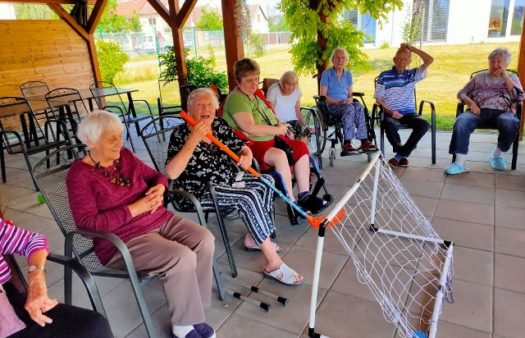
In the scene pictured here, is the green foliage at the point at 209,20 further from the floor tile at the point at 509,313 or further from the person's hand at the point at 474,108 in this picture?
the floor tile at the point at 509,313

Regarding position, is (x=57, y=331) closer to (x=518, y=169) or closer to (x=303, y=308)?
(x=303, y=308)

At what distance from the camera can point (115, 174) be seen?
1.68 m

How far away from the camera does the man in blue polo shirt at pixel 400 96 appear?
362cm

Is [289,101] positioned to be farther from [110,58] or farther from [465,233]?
[110,58]

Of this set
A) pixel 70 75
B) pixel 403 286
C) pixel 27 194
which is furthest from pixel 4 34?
pixel 403 286

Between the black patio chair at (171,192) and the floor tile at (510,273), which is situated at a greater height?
the black patio chair at (171,192)

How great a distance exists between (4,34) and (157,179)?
19.8 ft

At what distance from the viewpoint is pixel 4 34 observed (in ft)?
20.3

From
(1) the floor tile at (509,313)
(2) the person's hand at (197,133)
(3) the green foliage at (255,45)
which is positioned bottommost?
(1) the floor tile at (509,313)

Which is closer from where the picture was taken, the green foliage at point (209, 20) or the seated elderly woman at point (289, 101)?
the seated elderly woman at point (289, 101)

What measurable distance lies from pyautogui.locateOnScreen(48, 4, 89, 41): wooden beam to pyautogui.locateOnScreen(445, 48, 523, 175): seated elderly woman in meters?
6.71

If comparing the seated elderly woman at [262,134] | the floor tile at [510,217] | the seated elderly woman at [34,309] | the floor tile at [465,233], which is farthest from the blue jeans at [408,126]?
the seated elderly woman at [34,309]

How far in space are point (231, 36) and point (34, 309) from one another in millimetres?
4082

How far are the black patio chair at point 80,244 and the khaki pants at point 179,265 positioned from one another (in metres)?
0.06
